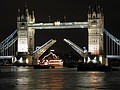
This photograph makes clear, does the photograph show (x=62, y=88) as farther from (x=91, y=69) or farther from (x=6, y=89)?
(x=91, y=69)

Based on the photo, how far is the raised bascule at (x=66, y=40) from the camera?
390 ft

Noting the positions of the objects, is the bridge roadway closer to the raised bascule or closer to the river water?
the raised bascule

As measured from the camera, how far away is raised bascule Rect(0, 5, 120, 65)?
390 ft

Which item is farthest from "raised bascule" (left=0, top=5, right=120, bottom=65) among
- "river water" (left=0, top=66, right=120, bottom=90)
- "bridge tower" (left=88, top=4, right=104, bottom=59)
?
"river water" (left=0, top=66, right=120, bottom=90)

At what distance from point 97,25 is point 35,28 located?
14661 millimetres

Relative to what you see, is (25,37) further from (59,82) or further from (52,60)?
(59,82)

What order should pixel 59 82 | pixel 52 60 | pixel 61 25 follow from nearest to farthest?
pixel 59 82 < pixel 61 25 < pixel 52 60

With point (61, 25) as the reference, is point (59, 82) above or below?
below

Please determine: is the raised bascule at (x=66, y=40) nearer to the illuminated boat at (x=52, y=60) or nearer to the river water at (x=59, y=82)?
the illuminated boat at (x=52, y=60)

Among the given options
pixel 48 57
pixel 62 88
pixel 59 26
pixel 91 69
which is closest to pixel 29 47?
pixel 59 26

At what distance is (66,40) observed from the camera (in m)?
121

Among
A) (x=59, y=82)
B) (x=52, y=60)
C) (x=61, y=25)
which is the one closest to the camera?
(x=59, y=82)

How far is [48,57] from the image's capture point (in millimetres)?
150500

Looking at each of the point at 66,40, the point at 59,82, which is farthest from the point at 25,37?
the point at 59,82
